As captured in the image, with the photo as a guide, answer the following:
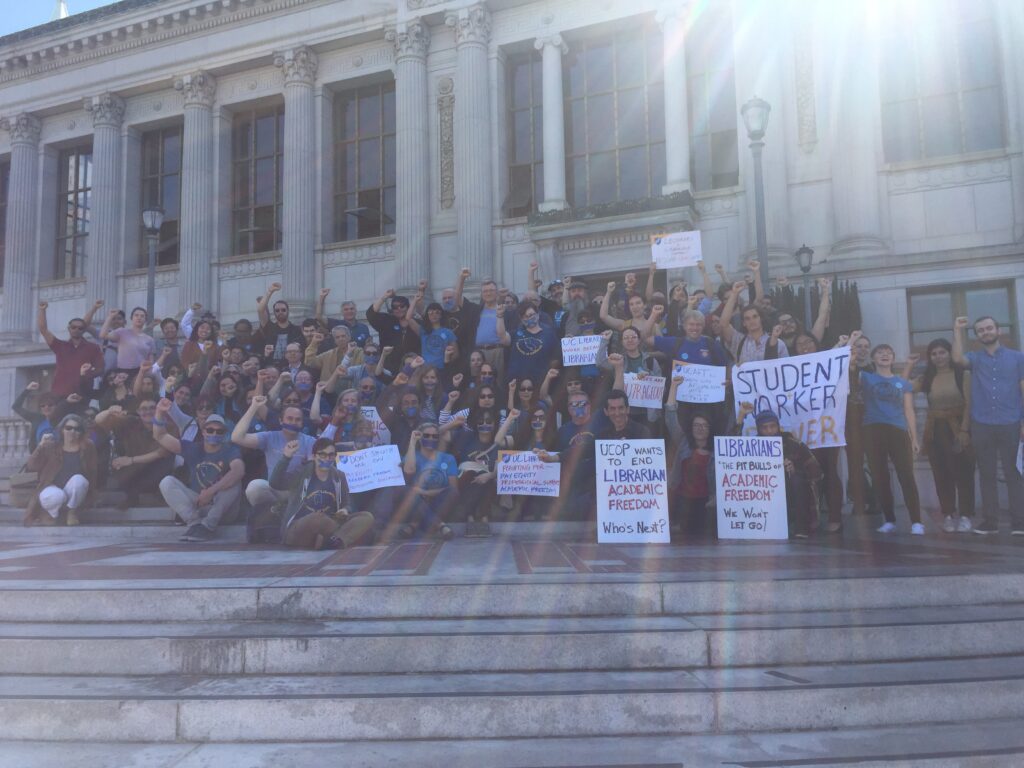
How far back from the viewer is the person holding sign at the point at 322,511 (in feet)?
25.7

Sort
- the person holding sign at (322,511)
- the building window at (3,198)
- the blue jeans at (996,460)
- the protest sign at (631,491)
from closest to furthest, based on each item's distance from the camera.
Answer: the person holding sign at (322,511)
the protest sign at (631,491)
the blue jeans at (996,460)
the building window at (3,198)

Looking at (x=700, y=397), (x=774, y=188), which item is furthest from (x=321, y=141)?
(x=700, y=397)

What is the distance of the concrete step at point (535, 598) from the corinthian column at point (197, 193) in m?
19.1

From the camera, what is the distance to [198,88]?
23.6m

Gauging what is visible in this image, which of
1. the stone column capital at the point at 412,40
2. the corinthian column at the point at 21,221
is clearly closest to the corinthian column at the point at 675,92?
the stone column capital at the point at 412,40

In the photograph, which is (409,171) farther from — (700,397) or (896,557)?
(896,557)

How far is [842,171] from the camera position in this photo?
17.1m

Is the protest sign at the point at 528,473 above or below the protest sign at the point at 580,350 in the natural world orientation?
below

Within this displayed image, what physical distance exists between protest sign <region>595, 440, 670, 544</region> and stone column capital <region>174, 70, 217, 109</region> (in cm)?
2056

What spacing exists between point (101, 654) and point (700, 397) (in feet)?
20.8

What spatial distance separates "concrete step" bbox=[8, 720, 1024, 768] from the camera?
390cm

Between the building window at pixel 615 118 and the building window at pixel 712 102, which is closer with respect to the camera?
the building window at pixel 712 102

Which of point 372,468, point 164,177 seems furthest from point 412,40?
point 372,468

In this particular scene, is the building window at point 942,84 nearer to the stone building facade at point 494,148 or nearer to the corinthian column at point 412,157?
the stone building facade at point 494,148
